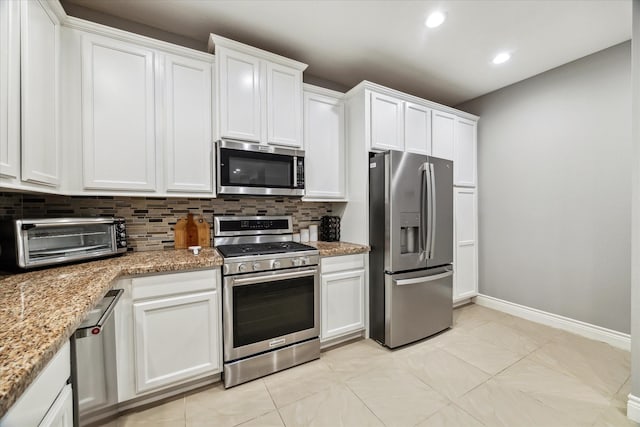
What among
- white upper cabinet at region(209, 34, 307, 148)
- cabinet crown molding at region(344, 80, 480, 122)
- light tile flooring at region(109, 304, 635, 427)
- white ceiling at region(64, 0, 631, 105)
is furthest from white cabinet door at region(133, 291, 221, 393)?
cabinet crown molding at region(344, 80, 480, 122)

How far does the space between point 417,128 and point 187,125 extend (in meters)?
2.25

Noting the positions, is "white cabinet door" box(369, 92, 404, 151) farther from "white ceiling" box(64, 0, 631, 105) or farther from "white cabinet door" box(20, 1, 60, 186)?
"white cabinet door" box(20, 1, 60, 186)

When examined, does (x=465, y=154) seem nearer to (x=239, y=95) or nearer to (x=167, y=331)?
(x=239, y=95)

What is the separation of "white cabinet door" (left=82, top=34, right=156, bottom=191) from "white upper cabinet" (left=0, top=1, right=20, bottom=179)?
49 centimetres

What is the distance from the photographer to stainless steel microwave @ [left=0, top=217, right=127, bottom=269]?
1.35 meters

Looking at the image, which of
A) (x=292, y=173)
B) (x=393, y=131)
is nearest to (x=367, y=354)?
(x=292, y=173)

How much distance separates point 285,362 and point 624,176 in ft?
11.0

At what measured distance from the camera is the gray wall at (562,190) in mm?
2371

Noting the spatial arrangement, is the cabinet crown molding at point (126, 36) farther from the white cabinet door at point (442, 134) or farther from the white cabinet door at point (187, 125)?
the white cabinet door at point (442, 134)

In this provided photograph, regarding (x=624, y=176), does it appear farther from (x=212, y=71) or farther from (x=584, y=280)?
(x=212, y=71)

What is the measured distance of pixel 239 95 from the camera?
211 centimetres

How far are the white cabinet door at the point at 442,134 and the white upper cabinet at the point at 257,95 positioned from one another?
1.58m

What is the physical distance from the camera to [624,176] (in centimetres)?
233

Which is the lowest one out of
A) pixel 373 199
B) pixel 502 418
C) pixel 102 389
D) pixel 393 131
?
pixel 502 418
